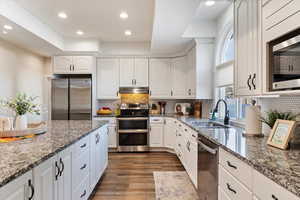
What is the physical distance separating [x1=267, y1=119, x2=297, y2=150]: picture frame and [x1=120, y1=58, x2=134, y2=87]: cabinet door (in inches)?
156

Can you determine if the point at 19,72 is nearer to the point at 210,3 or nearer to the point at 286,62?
the point at 210,3

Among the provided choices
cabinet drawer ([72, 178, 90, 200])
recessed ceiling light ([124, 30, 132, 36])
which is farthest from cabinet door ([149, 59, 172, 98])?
cabinet drawer ([72, 178, 90, 200])

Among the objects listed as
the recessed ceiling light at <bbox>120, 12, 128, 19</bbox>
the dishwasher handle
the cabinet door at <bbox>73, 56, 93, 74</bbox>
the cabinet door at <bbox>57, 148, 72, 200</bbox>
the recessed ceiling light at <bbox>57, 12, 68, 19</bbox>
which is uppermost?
the recessed ceiling light at <bbox>57, 12, 68, 19</bbox>

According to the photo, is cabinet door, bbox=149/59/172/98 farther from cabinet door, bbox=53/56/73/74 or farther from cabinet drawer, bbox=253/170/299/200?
cabinet drawer, bbox=253/170/299/200

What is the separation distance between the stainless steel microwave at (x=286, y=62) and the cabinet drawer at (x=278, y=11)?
0.13 metres

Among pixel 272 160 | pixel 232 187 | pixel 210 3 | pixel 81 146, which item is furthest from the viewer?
pixel 210 3

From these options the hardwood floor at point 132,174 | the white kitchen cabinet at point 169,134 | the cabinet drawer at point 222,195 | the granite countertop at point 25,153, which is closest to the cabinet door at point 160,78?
the white kitchen cabinet at point 169,134

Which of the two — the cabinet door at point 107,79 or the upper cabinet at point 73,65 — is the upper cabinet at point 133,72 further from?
the upper cabinet at point 73,65

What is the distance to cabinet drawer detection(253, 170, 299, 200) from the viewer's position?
0.94 m

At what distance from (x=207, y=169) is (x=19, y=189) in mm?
1685

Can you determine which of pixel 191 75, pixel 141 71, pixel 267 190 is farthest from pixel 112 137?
pixel 267 190

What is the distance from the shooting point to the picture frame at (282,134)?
151 cm

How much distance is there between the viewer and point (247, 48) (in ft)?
6.80

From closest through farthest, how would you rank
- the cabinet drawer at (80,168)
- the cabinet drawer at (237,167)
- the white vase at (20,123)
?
the cabinet drawer at (237,167), the cabinet drawer at (80,168), the white vase at (20,123)
